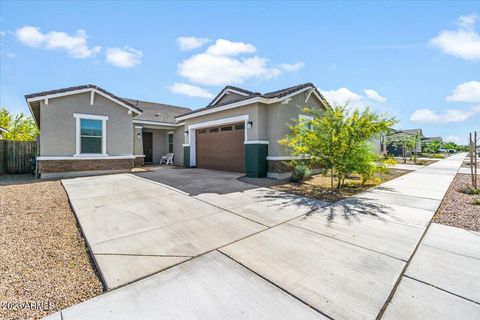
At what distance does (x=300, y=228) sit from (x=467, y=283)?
228cm

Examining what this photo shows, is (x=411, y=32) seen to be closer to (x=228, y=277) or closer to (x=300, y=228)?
(x=300, y=228)

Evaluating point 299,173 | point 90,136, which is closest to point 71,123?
point 90,136

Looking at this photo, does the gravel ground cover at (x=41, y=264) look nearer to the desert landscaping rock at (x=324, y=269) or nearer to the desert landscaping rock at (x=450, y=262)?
the desert landscaping rock at (x=324, y=269)

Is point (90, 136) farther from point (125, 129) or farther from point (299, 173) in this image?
point (299, 173)

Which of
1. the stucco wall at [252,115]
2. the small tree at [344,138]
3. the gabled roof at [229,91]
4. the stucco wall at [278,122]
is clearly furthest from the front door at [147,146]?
the small tree at [344,138]

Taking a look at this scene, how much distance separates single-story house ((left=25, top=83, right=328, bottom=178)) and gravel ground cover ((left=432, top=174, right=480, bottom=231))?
586 centimetres

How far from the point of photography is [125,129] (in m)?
12.2

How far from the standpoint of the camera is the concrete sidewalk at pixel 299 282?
216 cm

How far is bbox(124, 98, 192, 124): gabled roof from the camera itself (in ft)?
55.8

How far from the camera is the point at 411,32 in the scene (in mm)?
8547

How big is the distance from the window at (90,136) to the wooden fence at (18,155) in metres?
3.82

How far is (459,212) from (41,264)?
28.5ft

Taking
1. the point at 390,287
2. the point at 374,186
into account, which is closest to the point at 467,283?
the point at 390,287

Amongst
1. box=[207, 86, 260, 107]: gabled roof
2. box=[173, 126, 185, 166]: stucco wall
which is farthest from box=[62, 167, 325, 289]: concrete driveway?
box=[173, 126, 185, 166]: stucco wall
